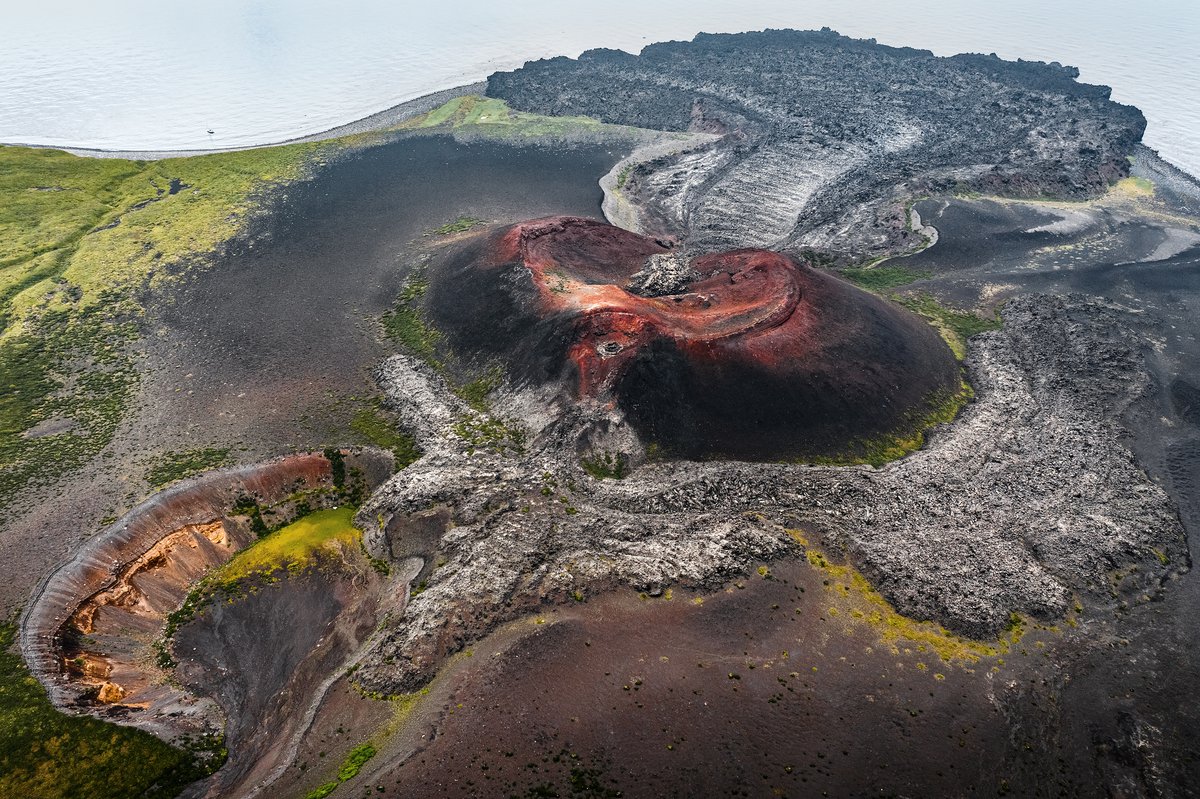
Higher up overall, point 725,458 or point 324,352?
point 324,352

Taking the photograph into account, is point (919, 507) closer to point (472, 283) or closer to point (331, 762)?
point (331, 762)

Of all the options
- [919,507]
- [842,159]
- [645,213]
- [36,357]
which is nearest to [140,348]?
[36,357]

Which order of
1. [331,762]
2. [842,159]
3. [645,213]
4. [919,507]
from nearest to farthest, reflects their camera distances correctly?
[331,762], [919,507], [645,213], [842,159]

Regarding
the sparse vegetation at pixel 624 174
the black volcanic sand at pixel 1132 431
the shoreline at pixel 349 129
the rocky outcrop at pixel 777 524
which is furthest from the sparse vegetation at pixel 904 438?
the shoreline at pixel 349 129

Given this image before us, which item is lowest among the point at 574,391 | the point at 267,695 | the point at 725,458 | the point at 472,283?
the point at 267,695

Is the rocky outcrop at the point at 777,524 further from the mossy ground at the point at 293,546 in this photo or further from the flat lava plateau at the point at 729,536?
the mossy ground at the point at 293,546

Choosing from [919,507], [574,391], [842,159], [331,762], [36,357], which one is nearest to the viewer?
[331,762]

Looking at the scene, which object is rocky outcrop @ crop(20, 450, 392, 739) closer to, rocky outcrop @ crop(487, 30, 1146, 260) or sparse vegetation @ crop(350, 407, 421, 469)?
sparse vegetation @ crop(350, 407, 421, 469)
